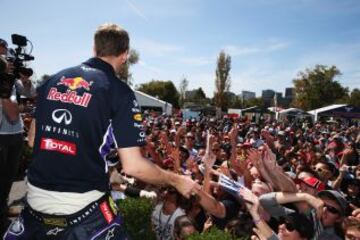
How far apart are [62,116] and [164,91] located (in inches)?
3123

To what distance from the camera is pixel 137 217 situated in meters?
5.23

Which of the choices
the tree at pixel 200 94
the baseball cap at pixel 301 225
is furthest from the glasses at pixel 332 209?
the tree at pixel 200 94

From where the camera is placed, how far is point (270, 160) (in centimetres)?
509

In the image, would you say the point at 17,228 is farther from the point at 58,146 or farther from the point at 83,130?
the point at 83,130

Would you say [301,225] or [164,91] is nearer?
[301,225]

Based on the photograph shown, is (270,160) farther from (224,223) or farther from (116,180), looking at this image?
(116,180)

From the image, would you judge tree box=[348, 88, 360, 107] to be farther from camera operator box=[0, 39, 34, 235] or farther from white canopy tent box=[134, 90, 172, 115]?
camera operator box=[0, 39, 34, 235]

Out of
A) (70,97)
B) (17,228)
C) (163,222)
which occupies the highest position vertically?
(70,97)

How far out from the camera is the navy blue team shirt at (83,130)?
2393 millimetres

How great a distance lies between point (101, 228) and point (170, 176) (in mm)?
562

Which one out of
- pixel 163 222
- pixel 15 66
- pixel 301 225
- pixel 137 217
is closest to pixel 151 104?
pixel 163 222

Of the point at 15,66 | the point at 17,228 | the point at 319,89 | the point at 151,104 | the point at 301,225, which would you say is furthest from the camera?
the point at 319,89

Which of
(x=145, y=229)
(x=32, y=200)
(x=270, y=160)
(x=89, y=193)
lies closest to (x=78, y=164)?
(x=89, y=193)

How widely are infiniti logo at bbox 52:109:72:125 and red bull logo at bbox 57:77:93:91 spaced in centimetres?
17
